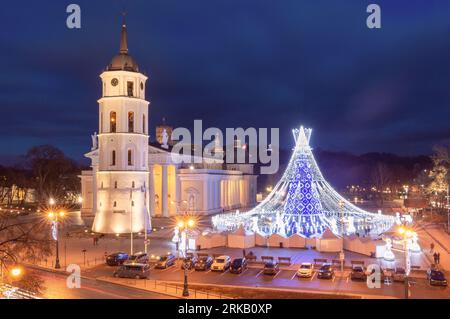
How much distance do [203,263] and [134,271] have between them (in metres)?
4.86

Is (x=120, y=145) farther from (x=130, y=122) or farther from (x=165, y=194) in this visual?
(x=165, y=194)

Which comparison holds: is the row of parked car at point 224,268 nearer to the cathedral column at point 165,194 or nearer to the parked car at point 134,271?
the parked car at point 134,271

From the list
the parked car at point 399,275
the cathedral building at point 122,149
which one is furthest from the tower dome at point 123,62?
the parked car at point 399,275

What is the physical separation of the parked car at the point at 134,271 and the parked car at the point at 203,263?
3.50 metres

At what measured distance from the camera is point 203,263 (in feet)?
102

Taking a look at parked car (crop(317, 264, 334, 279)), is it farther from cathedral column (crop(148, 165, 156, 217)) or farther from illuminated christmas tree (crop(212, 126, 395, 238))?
cathedral column (crop(148, 165, 156, 217))

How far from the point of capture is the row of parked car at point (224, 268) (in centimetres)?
2713

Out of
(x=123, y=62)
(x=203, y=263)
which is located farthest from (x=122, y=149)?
(x=203, y=263)

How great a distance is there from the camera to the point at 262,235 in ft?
134
